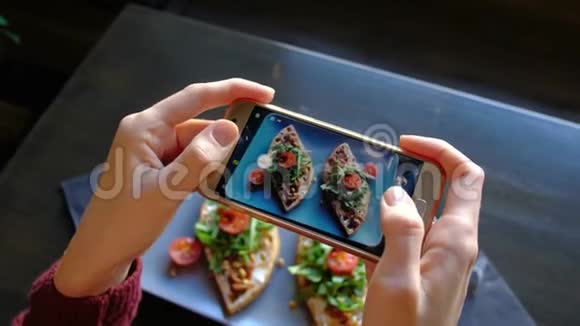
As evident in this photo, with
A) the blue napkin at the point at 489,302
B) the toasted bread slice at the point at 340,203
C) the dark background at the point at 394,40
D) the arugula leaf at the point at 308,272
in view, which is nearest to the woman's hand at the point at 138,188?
the toasted bread slice at the point at 340,203

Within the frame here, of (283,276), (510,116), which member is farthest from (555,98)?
(283,276)

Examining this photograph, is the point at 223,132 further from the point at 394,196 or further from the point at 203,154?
the point at 394,196

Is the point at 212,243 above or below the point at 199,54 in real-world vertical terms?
below

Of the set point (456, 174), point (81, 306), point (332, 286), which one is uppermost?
point (456, 174)

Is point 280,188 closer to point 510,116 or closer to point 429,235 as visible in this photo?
point 429,235

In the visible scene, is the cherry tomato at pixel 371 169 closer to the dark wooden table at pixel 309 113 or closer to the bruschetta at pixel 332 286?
the bruschetta at pixel 332 286

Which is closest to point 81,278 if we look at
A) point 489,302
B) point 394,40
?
point 489,302
